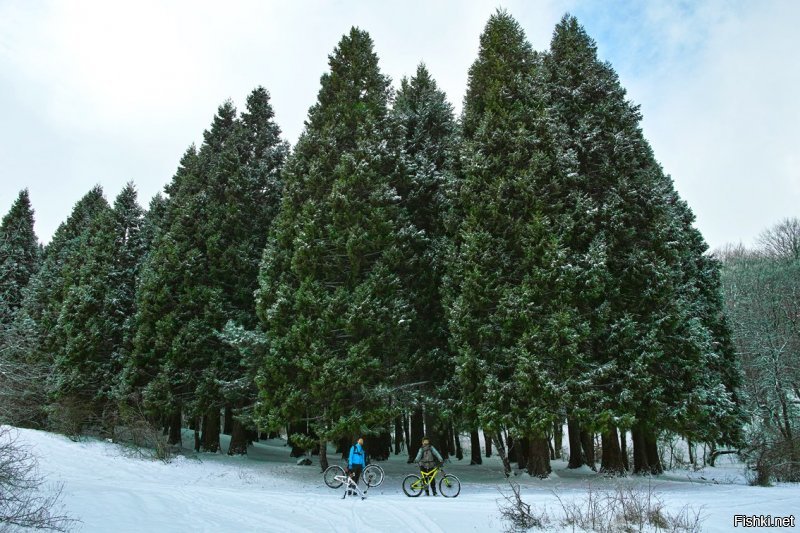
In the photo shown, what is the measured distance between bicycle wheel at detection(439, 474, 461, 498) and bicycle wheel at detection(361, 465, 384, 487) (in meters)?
1.95

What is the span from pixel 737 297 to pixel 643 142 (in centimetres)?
1538

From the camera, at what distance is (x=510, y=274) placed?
1688cm

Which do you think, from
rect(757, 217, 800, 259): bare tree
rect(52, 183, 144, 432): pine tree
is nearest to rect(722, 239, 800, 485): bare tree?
rect(757, 217, 800, 259): bare tree

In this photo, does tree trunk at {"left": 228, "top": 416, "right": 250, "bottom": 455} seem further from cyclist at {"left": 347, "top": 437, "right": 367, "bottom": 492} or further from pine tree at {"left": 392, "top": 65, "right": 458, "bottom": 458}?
cyclist at {"left": 347, "top": 437, "right": 367, "bottom": 492}

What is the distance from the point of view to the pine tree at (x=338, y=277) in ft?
53.1

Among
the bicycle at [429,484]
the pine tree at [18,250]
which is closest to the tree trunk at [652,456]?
the bicycle at [429,484]

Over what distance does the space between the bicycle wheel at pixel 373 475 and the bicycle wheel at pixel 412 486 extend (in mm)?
1088

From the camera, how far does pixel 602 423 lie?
15.0 metres

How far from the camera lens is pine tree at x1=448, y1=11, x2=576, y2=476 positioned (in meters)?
15.0

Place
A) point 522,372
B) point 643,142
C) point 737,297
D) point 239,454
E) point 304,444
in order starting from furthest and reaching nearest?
1. point 737,297
2. point 239,454
3. point 643,142
4. point 304,444
5. point 522,372

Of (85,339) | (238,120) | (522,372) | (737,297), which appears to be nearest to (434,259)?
(522,372)

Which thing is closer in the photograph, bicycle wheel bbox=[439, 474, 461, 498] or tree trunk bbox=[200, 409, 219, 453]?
bicycle wheel bbox=[439, 474, 461, 498]

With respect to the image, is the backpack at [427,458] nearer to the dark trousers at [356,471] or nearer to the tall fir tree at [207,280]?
the dark trousers at [356,471]

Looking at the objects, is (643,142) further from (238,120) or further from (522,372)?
(238,120)
